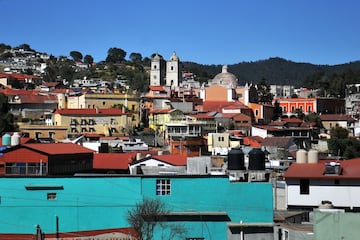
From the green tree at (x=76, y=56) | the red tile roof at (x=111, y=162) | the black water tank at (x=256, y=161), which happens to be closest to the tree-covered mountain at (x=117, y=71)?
the green tree at (x=76, y=56)

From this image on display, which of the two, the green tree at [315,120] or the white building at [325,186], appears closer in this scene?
the white building at [325,186]

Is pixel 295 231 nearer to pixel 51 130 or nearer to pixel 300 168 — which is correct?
pixel 300 168

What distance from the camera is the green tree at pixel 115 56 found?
6657 inches

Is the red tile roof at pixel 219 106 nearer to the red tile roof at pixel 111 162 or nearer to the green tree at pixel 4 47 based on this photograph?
the red tile roof at pixel 111 162

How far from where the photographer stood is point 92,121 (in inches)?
2357

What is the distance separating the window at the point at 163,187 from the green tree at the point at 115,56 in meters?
152

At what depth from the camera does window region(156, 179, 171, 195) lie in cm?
1798

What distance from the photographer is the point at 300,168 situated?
21266 millimetres

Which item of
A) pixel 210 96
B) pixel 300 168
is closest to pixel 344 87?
pixel 210 96

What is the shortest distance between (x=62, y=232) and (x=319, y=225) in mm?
7823

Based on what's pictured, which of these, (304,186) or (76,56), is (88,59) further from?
(304,186)

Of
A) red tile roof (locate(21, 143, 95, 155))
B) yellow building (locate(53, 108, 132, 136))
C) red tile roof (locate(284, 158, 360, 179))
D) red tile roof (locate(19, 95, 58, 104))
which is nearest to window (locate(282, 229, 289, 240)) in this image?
red tile roof (locate(284, 158, 360, 179))

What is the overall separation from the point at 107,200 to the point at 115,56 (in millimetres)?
155342

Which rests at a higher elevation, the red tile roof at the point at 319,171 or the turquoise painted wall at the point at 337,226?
the red tile roof at the point at 319,171
